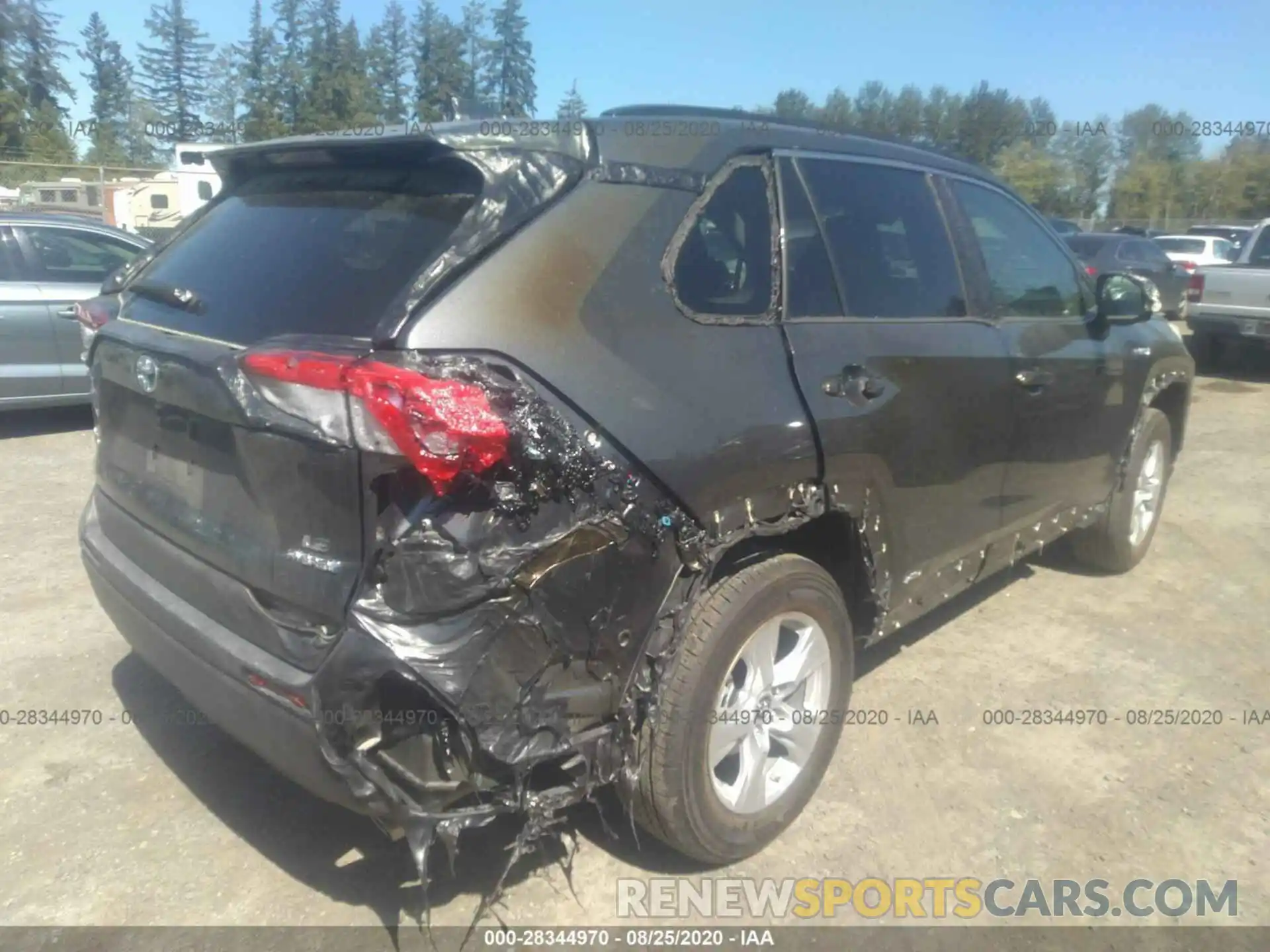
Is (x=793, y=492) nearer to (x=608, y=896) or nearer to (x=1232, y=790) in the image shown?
(x=608, y=896)

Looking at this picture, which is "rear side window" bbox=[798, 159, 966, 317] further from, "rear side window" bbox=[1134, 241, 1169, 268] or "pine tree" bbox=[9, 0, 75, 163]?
"pine tree" bbox=[9, 0, 75, 163]

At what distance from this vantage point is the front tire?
2557 millimetres

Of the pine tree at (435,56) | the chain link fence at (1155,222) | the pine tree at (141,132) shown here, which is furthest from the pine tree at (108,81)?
the chain link fence at (1155,222)

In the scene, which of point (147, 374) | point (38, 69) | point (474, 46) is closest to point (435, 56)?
point (474, 46)

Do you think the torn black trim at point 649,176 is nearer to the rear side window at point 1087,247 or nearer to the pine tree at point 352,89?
the rear side window at point 1087,247

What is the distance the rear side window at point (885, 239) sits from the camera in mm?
3107

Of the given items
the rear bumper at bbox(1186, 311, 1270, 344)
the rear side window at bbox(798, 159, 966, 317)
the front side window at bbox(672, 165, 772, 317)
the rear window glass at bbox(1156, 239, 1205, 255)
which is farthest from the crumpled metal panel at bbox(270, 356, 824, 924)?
the rear window glass at bbox(1156, 239, 1205, 255)

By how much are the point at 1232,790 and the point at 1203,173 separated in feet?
155

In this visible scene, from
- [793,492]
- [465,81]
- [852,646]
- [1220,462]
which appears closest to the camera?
[793,492]

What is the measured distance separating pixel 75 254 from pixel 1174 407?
24.7 ft

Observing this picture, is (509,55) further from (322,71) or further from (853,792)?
(853,792)

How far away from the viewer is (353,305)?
231 centimetres

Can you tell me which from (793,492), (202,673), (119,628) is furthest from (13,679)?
(793,492)

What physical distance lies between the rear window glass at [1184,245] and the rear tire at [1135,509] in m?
17.1
